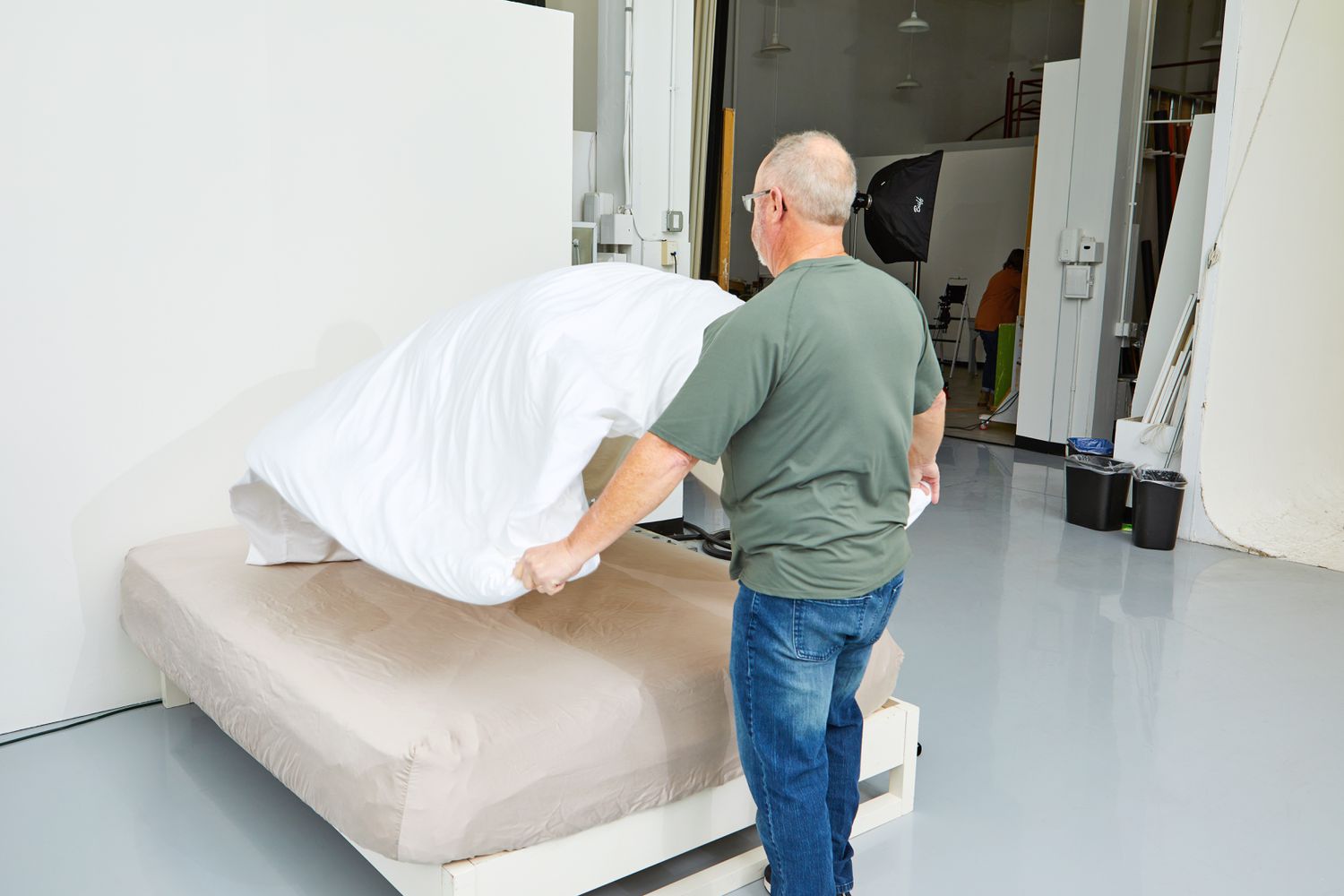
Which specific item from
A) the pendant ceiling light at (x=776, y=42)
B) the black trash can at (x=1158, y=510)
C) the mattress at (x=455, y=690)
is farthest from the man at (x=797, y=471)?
the pendant ceiling light at (x=776, y=42)

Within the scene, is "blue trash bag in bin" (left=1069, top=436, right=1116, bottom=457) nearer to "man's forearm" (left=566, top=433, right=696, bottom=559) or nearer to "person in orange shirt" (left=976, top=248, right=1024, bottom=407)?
"person in orange shirt" (left=976, top=248, right=1024, bottom=407)

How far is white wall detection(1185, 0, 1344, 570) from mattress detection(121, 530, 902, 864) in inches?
136

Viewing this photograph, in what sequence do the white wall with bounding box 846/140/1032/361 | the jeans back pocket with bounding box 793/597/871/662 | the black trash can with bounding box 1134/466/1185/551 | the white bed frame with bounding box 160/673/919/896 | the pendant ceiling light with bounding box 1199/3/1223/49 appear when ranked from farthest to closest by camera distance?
the pendant ceiling light with bounding box 1199/3/1223/49
the white wall with bounding box 846/140/1032/361
the black trash can with bounding box 1134/466/1185/551
the white bed frame with bounding box 160/673/919/896
the jeans back pocket with bounding box 793/597/871/662

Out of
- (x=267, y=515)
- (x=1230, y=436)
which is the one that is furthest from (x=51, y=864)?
(x=1230, y=436)

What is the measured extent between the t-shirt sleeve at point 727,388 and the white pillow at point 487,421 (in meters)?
0.39

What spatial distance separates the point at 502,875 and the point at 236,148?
2394mm

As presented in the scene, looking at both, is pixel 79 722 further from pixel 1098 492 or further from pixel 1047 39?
pixel 1047 39

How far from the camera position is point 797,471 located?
1856 millimetres

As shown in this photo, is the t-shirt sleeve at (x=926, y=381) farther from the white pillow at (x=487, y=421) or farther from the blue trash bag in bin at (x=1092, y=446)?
the blue trash bag in bin at (x=1092, y=446)

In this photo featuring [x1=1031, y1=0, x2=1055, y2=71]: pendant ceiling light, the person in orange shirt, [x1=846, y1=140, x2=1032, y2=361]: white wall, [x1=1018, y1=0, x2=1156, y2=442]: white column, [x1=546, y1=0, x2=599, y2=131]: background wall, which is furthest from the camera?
[x1=1031, y1=0, x2=1055, y2=71]: pendant ceiling light

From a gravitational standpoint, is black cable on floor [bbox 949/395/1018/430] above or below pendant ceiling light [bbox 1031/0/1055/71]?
below

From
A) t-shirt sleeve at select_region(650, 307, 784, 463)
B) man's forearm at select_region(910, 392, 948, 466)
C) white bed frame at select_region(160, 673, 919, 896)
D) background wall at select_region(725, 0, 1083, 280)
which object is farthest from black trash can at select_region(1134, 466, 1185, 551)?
background wall at select_region(725, 0, 1083, 280)

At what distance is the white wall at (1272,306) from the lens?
516 cm

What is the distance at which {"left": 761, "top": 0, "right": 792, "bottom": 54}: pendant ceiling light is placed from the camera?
1327 centimetres
